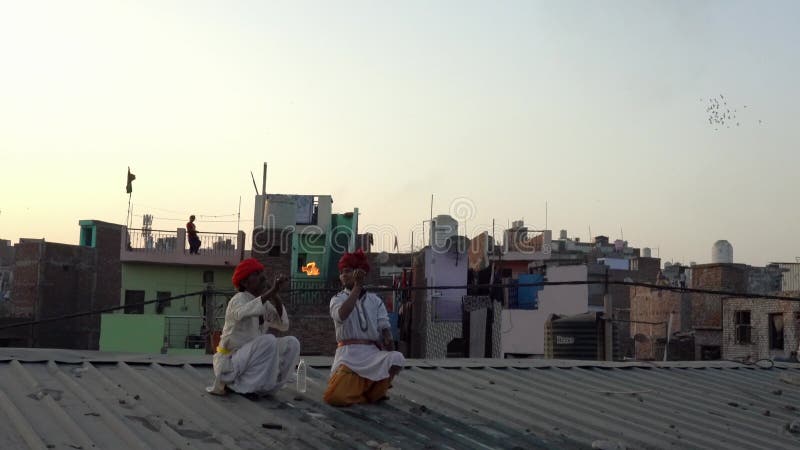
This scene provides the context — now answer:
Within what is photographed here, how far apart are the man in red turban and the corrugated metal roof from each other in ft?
0.55

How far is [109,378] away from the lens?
723 cm

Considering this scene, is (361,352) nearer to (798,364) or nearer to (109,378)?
(109,378)

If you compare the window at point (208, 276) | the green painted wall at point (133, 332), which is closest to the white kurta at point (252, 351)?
the green painted wall at point (133, 332)

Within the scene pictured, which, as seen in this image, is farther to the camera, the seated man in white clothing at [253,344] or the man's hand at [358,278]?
the man's hand at [358,278]

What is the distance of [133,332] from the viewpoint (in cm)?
3791

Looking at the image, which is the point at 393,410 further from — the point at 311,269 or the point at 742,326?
the point at 311,269

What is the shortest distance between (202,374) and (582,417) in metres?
3.06

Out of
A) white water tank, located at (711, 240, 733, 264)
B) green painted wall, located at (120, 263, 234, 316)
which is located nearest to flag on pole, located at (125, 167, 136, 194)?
green painted wall, located at (120, 263, 234, 316)

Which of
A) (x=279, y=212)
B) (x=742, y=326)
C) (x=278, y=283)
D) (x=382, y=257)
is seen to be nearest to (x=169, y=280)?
(x=279, y=212)

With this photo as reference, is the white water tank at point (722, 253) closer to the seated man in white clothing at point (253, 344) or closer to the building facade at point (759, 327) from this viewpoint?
the building facade at point (759, 327)

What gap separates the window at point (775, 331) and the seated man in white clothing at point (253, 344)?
29.9 meters

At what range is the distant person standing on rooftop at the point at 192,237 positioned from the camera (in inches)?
1628

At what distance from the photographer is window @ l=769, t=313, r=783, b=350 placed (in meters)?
33.8

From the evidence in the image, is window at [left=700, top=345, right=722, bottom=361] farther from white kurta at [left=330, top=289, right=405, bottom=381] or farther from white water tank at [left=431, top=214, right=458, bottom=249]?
white kurta at [left=330, top=289, right=405, bottom=381]
